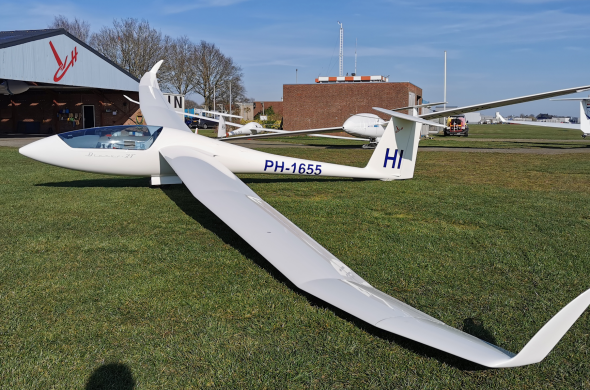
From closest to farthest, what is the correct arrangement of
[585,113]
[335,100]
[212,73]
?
[585,113] < [335,100] < [212,73]

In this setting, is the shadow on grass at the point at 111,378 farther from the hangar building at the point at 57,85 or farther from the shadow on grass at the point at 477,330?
the hangar building at the point at 57,85

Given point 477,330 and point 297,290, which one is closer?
point 477,330

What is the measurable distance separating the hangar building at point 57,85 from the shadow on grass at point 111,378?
91.1 ft

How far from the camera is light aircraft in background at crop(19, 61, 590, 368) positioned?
9.45 feet

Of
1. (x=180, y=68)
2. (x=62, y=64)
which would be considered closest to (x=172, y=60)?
(x=180, y=68)

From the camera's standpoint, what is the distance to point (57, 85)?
34781 millimetres

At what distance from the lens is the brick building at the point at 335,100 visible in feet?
150

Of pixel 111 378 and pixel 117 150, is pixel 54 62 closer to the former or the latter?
pixel 117 150

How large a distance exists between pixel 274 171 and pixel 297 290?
6.69m

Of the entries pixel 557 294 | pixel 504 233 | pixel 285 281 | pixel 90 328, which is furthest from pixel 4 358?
pixel 504 233

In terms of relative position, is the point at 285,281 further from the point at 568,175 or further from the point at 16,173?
the point at 568,175

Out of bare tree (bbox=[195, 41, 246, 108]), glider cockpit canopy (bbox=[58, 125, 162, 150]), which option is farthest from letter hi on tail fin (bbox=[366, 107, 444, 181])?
bare tree (bbox=[195, 41, 246, 108])

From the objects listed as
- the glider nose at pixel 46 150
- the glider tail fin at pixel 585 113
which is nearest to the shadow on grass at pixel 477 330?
the glider nose at pixel 46 150

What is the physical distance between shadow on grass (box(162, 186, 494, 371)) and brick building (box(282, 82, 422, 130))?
126ft
